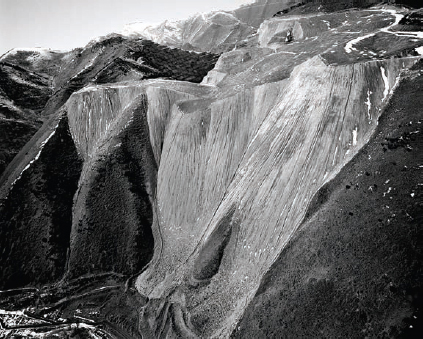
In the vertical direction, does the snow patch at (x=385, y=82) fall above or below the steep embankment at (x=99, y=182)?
above

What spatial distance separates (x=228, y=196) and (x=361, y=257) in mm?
14352

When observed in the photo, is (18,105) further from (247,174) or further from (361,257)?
(361,257)

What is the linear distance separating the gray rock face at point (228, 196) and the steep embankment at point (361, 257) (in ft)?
0.35

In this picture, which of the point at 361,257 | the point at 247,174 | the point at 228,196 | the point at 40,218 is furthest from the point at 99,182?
the point at 361,257

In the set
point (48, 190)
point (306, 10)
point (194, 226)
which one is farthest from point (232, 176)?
point (306, 10)

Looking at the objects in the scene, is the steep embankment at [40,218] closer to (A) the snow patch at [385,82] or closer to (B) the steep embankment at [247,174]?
(B) the steep embankment at [247,174]

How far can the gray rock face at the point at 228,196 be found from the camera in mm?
22266

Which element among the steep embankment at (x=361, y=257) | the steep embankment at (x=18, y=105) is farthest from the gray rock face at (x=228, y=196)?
the steep embankment at (x=18, y=105)

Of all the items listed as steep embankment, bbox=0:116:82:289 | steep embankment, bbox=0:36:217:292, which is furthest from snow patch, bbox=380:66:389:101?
steep embankment, bbox=0:116:82:289

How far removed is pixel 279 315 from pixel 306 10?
2682 inches

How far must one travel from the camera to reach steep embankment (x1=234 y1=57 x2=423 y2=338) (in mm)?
18484

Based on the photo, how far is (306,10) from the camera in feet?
239

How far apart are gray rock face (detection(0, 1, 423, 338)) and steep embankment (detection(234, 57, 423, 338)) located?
105 millimetres

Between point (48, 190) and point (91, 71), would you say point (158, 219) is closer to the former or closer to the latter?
point (48, 190)
